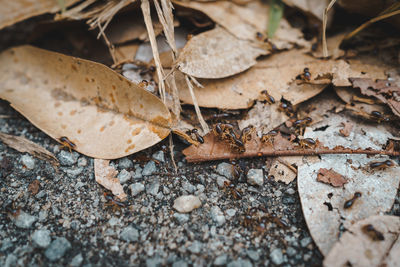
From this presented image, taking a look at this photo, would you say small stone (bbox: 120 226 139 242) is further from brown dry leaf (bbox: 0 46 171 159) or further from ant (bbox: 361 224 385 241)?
ant (bbox: 361 224 385 241)

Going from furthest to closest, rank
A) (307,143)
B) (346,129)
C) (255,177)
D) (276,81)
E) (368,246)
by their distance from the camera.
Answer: (276,81) → (346,129) → (307,143) → (255,177) → (368,246)

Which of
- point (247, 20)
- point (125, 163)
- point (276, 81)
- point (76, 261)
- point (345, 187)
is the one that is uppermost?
point (247, 20)

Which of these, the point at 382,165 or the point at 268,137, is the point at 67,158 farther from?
the point at 382,165

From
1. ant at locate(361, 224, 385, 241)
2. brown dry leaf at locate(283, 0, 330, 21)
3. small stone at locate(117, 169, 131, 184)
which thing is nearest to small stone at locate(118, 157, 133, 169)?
small stone at locate(117, 169, 131, 184)

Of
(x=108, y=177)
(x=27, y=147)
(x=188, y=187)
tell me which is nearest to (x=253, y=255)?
(x=188, y=187)

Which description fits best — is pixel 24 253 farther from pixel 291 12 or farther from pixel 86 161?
pixel 291 12

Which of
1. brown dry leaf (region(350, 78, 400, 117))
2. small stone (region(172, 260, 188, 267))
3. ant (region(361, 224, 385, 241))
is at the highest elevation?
brown dry leaf (region(350, 78, 400, 117))
